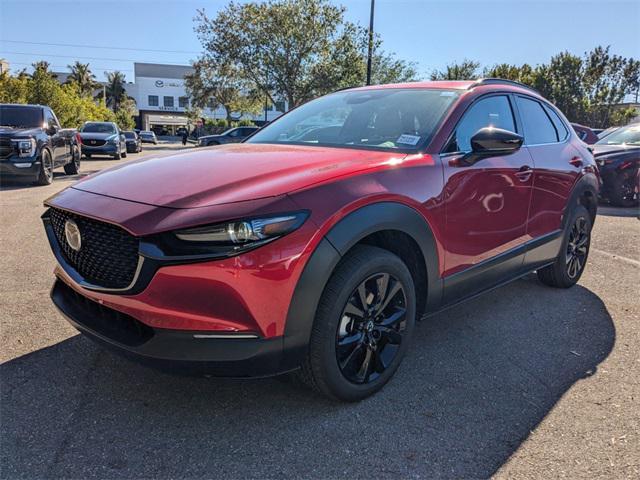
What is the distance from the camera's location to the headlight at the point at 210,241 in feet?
6.79

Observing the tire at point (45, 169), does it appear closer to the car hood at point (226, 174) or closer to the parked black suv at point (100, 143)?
the parked black suv at point (100, 143)

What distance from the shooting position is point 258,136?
13.0ft

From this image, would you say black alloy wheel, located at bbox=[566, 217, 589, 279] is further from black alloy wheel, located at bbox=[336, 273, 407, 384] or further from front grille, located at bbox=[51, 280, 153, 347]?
front grille, located at bbox=[51, 280, 153, 347]

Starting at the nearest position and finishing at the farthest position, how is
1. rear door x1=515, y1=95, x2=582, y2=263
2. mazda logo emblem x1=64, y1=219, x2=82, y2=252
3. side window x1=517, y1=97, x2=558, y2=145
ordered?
mazda logo emblem x1=64, y1=219, x2=82, y2=252 < rear door x1=515, y1=95, x2=582, y2=263 < side window x1=517, y1=97, x2=558, y2=145

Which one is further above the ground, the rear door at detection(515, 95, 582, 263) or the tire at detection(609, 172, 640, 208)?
the rear door at detection(515, 95, 582, 263)

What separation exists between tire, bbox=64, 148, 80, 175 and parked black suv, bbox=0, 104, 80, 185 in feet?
2.55

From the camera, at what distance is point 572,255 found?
15.1 feet

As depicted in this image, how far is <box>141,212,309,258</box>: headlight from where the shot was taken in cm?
207

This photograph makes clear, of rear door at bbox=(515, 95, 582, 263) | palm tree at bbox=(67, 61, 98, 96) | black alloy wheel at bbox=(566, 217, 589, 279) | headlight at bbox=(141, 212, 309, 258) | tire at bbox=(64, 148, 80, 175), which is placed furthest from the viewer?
palm tree at bbox=(67, 61, 98, 96)

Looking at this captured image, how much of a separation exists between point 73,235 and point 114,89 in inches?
3420

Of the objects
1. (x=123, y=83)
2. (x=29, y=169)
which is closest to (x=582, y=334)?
(x=29, y=169)

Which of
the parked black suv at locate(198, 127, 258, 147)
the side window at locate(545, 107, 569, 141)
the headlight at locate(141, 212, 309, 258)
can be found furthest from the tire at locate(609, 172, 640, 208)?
the parked black suv at locate(198, 127, 258, 147)

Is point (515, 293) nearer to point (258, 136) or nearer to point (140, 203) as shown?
point (258, 136)

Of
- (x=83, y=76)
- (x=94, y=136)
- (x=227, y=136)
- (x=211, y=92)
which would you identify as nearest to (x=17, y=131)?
(x=94, y=136)
